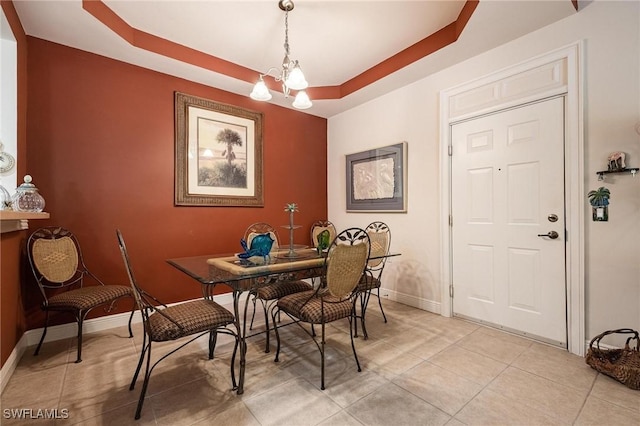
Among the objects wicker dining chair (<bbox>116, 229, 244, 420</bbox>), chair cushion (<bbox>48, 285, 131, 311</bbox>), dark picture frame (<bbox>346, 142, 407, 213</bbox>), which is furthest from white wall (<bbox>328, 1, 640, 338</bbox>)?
chair cushion (<bbox>48, 285, 131, 311</bbox>)

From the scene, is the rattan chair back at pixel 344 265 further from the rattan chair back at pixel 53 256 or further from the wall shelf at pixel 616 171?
the rattan chair back at pixel 53 256

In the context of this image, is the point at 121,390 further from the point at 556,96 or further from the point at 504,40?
the point at 504,40

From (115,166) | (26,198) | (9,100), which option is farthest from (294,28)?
(26,198)

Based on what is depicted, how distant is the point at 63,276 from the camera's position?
2.34 m

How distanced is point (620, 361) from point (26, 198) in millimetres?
4344

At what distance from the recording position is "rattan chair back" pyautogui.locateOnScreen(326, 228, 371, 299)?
174 cm

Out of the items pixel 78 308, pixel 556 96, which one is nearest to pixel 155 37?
pixel 78 308

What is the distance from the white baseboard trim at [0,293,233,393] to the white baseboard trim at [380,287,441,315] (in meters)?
2.87

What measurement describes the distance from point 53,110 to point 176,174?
3.63 feet

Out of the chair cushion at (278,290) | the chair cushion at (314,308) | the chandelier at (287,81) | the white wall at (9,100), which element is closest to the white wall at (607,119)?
the chandelier at (287,81)

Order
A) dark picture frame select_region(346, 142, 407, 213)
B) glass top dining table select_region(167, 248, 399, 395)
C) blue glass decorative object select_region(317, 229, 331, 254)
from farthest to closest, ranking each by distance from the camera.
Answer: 1. dark picture frame select_region(346, 142, 407, 213)
2. blue glass decorative object select_region(317, 229, 331, 254)
3. glass top dining table select_region(167, 248, 399, 395)

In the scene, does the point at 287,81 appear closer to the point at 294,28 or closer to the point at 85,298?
the point at 294,28

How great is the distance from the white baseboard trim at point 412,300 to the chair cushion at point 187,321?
7.49ft

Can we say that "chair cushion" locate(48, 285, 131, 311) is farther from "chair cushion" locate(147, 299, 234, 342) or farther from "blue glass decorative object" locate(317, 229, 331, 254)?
"blue glass decorative object" locate(317, 229, 331, 254)
